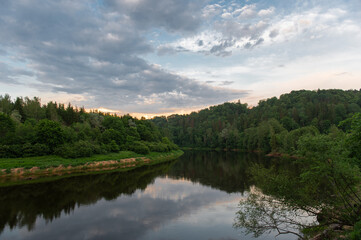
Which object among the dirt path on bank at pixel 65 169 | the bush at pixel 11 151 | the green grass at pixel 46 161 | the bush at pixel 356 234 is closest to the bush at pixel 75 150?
the green grass at pixel 46 161

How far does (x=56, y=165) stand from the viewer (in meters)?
41.6

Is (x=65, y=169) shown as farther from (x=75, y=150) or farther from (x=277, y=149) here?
(x=277, y=149)

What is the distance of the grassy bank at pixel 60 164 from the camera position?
36.5 meters

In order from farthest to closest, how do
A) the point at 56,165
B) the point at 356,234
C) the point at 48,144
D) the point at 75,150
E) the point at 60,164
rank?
the point at 75,150 < the point at 48,144 < the point at 60,164 < the point at 56,165 < the point at 356,234

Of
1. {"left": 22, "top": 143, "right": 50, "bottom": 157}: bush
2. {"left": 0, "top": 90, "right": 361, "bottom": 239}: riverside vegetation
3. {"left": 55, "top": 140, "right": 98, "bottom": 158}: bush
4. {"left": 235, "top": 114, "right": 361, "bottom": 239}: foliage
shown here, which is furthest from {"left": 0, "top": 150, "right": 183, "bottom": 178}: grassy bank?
{"left": 235, "top": 114, "right": 361, "bottom": 239}: foliage

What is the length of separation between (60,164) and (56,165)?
0.90 metres

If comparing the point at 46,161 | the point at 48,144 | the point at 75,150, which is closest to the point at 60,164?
the point at 46,161

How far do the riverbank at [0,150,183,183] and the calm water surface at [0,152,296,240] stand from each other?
5.84 m

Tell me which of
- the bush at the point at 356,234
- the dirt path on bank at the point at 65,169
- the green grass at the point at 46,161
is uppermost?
the bush at the point at 356,234

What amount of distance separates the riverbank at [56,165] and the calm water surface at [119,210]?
5843 mm

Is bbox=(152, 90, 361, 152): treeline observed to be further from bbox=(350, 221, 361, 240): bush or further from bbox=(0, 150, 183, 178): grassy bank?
bbox=(350, 221, 361, 240): bush

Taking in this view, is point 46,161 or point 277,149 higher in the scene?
point 46,161

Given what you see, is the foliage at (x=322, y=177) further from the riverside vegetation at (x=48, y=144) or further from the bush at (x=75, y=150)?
the bush at (x=75, y=150)

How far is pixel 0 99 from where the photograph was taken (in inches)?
2886
